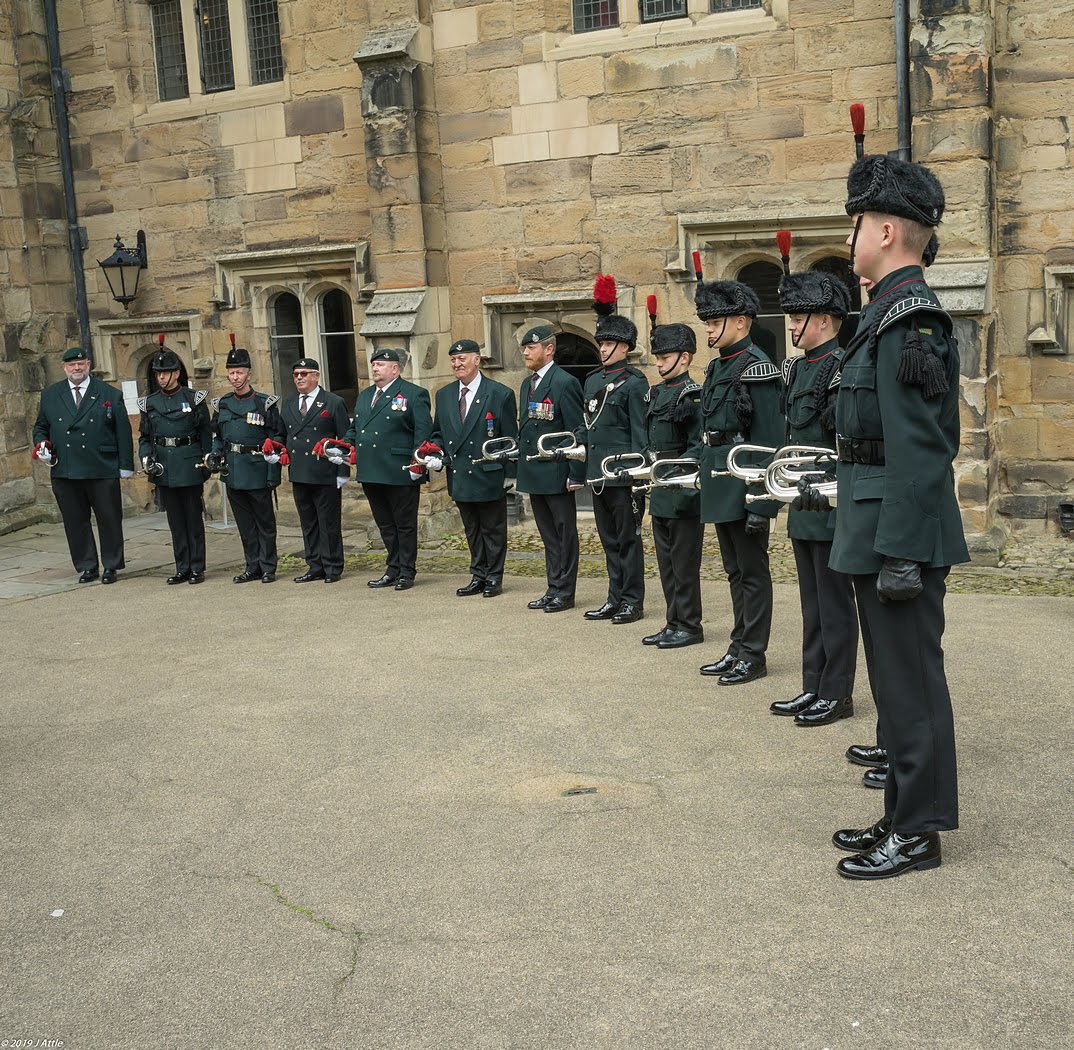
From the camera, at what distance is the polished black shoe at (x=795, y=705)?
20.2 ft

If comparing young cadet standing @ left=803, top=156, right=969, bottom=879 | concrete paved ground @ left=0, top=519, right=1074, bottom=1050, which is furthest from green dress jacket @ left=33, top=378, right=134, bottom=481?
young cadet standing @ left=803, top=156, right=969, bottom=879

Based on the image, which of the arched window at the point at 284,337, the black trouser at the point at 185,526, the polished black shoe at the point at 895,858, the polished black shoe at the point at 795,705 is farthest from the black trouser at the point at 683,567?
the arched window at the point at 284,337

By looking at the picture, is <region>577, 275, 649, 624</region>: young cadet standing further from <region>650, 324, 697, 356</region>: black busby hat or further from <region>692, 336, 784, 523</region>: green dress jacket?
<region>692, 336, 784, 523</region>: green dress jacket

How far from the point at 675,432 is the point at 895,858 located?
12.3 feet

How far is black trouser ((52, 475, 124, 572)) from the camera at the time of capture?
11023mm

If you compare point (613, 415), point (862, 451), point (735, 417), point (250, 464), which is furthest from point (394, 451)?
point (862, 451)

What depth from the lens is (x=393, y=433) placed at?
10039 millimetres

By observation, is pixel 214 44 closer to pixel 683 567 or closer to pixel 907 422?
pixel 683 567

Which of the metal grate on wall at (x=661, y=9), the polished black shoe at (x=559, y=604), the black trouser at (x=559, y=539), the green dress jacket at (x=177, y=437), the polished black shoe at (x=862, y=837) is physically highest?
the metal grate on wall at (x=661, y=9)

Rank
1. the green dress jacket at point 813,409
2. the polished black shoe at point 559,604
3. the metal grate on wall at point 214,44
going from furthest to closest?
the metal grate on wall at point 214,44 → the polished black shoe at point 559,604 → the green dress jacket at point 813,409

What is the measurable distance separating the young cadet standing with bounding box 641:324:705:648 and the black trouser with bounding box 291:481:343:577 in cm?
354

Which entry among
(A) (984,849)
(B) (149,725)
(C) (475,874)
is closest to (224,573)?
(B) (149,725)

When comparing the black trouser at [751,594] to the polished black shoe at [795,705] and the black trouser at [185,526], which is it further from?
the black trouser at [185,526]

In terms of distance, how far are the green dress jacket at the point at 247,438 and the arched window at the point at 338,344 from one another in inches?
112
